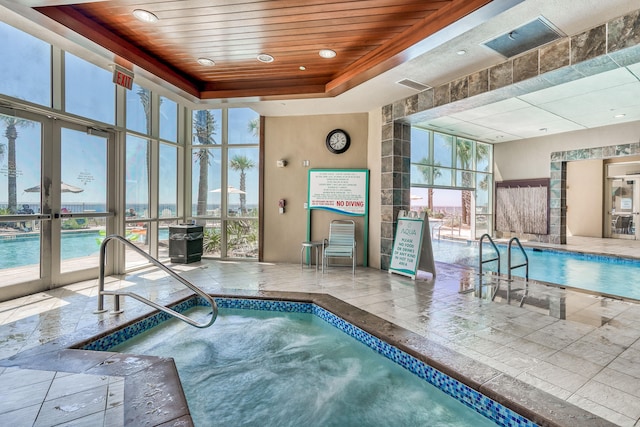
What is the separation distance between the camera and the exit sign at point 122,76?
12.7ft

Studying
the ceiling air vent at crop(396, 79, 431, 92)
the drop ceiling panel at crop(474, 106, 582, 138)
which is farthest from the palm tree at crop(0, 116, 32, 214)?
the drop ceiling panel at crop(474, 106, 582, 138)

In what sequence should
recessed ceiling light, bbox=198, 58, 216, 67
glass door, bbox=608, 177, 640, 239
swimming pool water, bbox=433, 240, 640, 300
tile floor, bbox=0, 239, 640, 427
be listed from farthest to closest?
glass door, bbox=608, 177, 640, 239 < swimming pool water, bbox=433, 240, 640, 300 < recessed ceiling light, bbox=198, 58, 216, 67 < tile floor, bbox=0, 239, 640, 427

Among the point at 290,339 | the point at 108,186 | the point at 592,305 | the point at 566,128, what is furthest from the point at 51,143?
the point at 566,128

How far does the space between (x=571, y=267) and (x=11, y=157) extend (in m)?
9.01

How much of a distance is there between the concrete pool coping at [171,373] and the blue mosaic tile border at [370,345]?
0.16 feet

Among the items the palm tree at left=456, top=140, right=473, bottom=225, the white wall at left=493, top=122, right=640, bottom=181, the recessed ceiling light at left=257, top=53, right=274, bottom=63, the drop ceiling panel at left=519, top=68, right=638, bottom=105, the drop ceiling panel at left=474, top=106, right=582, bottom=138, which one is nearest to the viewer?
the recessed ceiling light at left=257, top=53, right=274, bottom=63

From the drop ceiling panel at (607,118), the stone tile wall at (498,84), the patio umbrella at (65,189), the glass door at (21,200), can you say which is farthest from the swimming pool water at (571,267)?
the glass door at (21,200)

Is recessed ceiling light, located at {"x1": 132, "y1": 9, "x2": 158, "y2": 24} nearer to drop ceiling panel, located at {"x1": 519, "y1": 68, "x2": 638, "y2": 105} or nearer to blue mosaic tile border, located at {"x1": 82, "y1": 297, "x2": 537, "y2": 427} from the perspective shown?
blue mosaic tile border, located at {"x1": 82, "y1": 297, "x2": 537, "y2": 427}

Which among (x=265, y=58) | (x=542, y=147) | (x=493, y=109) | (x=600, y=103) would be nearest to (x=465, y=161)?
(x=542, y=147)

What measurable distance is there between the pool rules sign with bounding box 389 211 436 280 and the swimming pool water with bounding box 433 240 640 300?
151 centimetres

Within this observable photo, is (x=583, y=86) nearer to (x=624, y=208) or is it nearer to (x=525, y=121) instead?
(x=525, y=121)

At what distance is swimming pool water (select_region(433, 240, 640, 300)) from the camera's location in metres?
4.84

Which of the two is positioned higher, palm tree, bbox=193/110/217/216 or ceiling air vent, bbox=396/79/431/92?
ceiling air vent, bbox=396/79/431/92

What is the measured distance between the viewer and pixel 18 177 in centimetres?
386
